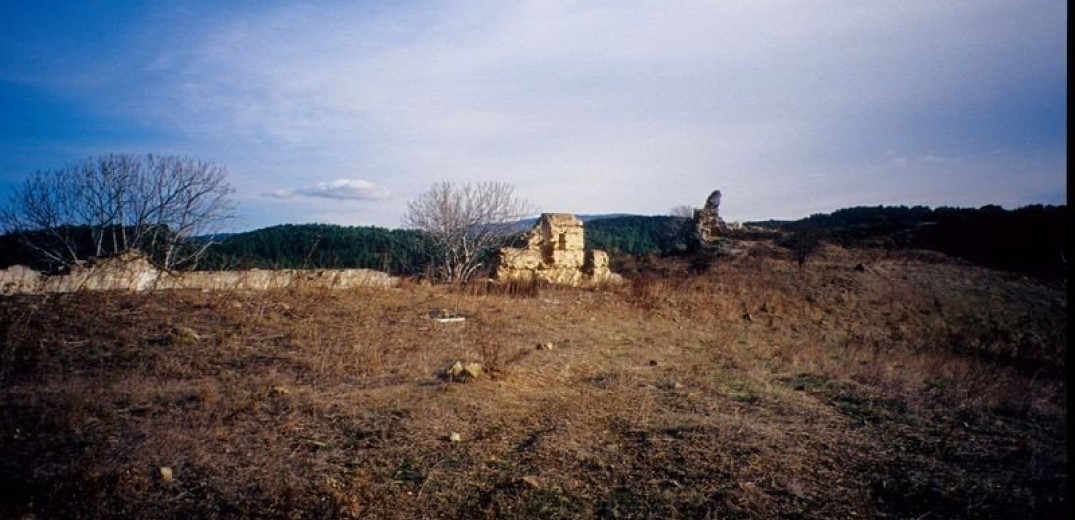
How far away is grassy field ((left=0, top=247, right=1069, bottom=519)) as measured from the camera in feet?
10.1

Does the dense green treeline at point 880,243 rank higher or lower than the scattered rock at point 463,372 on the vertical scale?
higher

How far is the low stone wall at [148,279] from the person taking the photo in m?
9.85

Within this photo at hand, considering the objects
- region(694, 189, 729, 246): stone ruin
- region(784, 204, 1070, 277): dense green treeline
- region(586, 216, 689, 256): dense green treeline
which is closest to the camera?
region(784, 204, 1070, 277): dense green treeline

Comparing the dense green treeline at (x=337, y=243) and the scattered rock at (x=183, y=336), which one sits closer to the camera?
the scattered rock at (x=183, y=336)

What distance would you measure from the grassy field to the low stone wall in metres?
1.36

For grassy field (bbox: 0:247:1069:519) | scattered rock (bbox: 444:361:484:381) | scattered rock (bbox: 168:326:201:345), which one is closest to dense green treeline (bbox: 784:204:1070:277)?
grassy field (bbox: 0:247:1069:519)

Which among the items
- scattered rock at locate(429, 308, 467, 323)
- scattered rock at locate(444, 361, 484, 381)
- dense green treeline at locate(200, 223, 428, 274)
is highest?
dense green treeline at locate(200, 223, 428, 274)

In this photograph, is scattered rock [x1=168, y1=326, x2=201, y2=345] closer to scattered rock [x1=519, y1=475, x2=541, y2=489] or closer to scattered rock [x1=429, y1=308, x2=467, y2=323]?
scattered rock [x1=429, y1=308, x2=467, y2=323]

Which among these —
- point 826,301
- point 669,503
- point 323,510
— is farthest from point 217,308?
point 826,301

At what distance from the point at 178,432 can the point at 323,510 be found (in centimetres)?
177

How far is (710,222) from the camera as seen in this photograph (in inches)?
1160

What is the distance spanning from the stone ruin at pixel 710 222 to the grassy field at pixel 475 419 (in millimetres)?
19319

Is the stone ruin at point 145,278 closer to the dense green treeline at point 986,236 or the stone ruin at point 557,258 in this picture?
the stone ruin at point 557,258

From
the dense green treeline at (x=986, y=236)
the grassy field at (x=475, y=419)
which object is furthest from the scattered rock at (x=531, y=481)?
the dense green treeline at (x=986, y=236)
